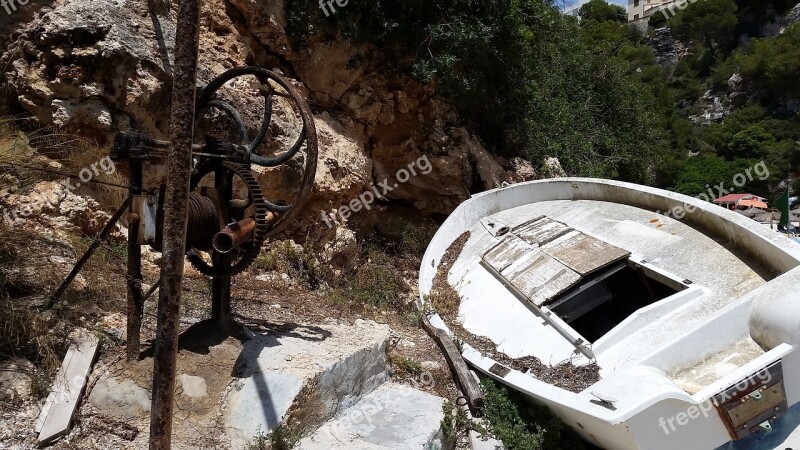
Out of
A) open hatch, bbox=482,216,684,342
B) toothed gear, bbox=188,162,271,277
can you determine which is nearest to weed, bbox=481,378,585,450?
open hatch, bbox=482,216,684,342

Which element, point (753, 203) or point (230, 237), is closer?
point (230, 237)

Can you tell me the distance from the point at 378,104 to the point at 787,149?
112 ft

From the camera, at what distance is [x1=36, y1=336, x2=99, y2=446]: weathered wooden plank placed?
8.92 ft

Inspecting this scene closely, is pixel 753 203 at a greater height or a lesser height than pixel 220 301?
lesser

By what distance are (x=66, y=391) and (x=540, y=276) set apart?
3.98 metres

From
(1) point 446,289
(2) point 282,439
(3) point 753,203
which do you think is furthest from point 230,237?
(3) point 753,203

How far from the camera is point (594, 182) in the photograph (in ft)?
24.0

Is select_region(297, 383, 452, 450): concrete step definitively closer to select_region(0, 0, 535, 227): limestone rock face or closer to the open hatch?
the open hatch

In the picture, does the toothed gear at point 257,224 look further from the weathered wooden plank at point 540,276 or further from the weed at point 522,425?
the weathered wooden plank at point 540,276

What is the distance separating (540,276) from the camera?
5.18m

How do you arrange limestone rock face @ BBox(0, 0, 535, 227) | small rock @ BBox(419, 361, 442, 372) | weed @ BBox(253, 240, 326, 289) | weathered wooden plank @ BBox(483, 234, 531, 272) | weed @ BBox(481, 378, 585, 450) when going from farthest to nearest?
weed @ BBox(253, 240, 326, 289) < weathered wooden plank @ BBox(483, 234, 531, 272) < limestone rock face @ BBox(0, 0, 535, 227) < small rock @ BBox(419, 361, 442, 372) < weed @ BBox(481, 378, 585, 450)

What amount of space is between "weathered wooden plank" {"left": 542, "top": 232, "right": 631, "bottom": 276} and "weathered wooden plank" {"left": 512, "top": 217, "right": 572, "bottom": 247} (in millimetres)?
176

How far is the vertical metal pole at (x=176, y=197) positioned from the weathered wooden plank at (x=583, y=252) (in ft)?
12.8

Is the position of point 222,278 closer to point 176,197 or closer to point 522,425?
point 176,197
